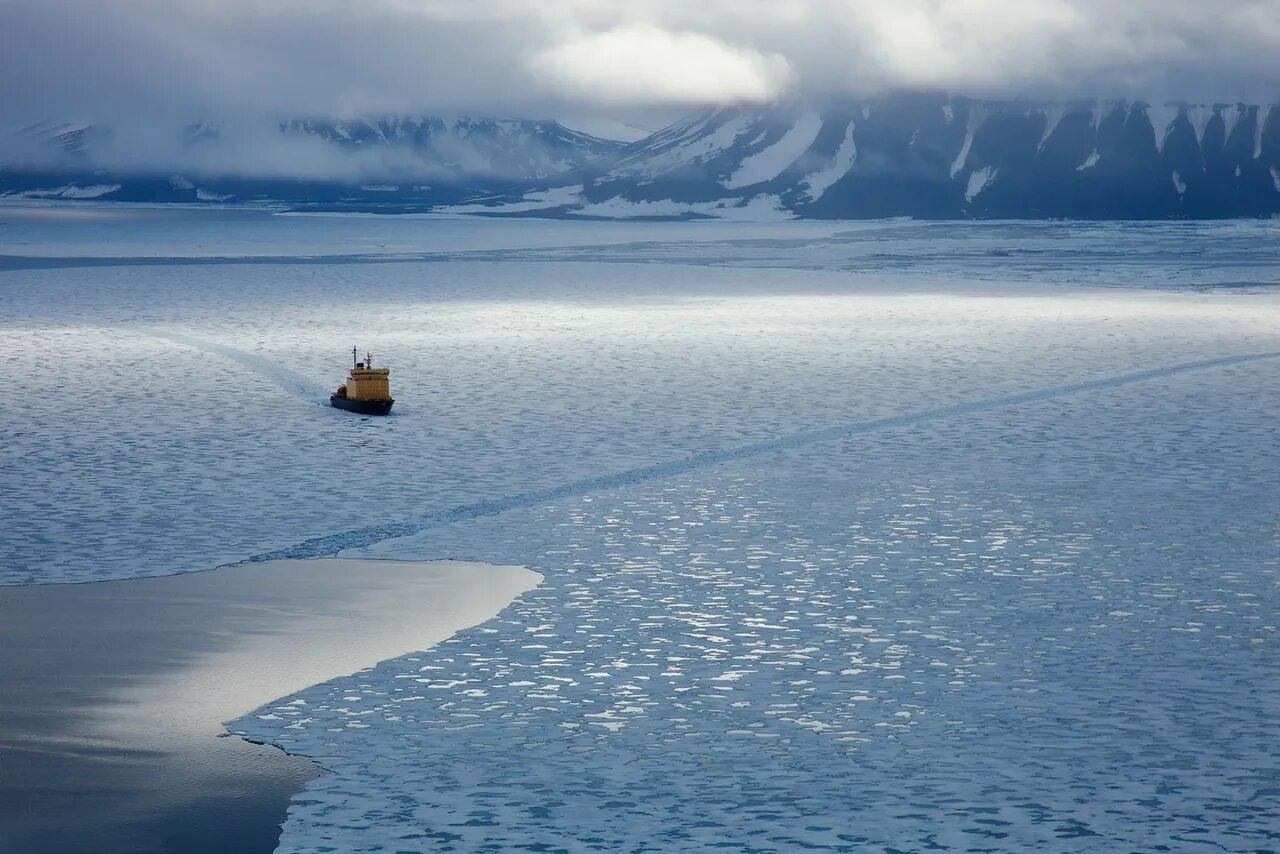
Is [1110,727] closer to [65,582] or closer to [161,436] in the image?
[65,582]

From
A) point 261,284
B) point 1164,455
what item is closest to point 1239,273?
point 261,284

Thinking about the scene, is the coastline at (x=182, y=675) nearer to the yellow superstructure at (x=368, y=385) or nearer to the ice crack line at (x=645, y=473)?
the ice crack line at (x=645, y=473)

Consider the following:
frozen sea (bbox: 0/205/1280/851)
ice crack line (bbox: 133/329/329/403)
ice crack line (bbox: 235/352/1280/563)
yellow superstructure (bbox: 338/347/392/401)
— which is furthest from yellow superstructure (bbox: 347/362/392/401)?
ice crack line (bbox: 235/352/1280/563)

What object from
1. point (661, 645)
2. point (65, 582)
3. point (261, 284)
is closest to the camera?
point (661, 645)

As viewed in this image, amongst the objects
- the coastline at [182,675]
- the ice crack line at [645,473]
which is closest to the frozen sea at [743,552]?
the ice crack line at [645,473]

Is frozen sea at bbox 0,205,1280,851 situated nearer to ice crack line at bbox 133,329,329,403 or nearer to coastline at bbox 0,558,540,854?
ice crack line at bbox 133,329,329,403

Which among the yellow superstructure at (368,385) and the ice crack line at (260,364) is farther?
the ice crack line at (260,364)
